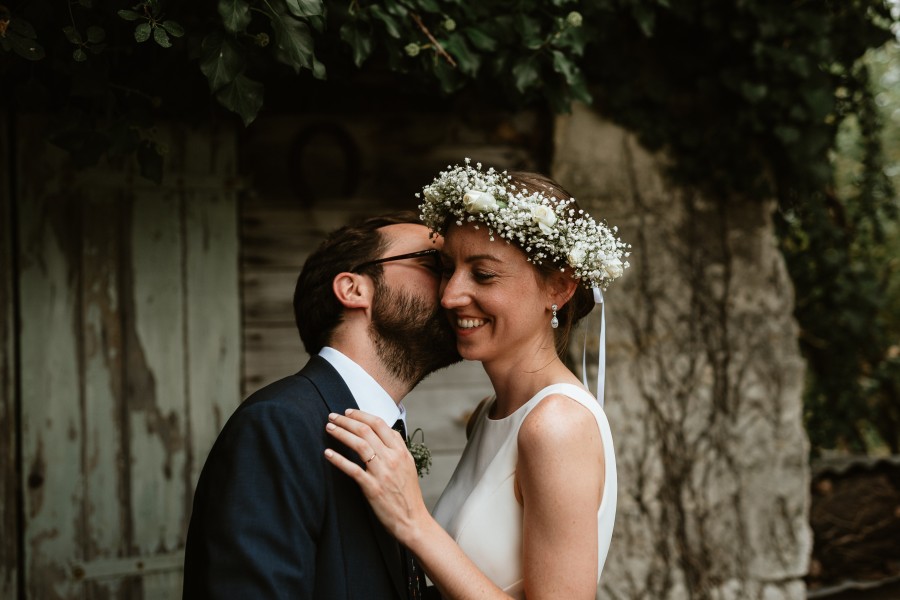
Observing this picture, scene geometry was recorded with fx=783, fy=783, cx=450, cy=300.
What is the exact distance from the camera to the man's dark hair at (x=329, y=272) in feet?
6.61

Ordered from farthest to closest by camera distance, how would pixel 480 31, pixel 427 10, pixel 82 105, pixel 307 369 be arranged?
1. pixel 82 105
2. pixel 480 31
3. pixel 427 10
4. pixel 307 369

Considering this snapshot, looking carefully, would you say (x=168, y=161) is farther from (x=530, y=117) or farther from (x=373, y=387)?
(x=373, y=387)

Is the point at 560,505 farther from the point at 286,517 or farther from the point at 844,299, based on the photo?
the point at 844,299

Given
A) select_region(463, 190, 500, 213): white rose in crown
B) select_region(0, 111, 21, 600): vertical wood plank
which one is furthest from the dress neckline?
select_region(0, 111, 21, 600): vertical wood plank

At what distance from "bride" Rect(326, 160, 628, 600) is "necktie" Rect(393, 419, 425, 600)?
0.14 metres

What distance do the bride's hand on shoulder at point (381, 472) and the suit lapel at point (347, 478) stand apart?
0.17 feet

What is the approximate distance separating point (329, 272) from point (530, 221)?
56cm

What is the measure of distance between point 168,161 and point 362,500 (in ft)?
7.41

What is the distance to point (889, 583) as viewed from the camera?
441 centimetres

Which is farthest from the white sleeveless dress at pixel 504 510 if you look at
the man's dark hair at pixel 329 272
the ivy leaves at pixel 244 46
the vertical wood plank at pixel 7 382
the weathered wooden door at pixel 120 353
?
the vertical wood plank at pixel 7 382

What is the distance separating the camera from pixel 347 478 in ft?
5.68

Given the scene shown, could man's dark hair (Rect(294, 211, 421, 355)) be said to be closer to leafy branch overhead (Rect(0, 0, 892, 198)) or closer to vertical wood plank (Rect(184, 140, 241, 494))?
leafy branch overhead (Rect(0, 0, 892, 198))

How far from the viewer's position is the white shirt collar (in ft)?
6.23

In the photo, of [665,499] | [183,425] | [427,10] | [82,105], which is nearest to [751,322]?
[665,499]
